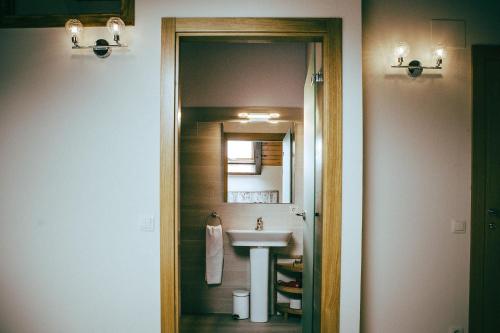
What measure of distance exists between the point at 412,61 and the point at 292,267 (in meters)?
2.21

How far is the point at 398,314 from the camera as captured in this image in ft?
8.04

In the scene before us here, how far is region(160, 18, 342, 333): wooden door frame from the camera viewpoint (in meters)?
2.19

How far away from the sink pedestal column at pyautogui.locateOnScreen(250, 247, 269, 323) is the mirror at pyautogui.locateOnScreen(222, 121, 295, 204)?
542 millimetres

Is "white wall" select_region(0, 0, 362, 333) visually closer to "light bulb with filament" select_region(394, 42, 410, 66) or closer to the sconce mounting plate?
the sconce mounting plate

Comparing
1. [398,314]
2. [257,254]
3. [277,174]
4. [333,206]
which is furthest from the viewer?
[277,174]

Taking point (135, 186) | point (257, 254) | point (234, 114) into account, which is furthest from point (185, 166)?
point (135, 186)

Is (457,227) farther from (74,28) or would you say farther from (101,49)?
(74,28)

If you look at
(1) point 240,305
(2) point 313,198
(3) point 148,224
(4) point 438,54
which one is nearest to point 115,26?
(3) point 148,224

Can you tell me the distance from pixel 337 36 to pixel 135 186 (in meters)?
1.42

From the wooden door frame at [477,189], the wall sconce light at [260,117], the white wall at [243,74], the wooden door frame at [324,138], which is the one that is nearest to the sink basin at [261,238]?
the wall sconce light at [260,117]

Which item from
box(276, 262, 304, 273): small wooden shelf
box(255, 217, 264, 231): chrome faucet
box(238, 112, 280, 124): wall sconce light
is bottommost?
box(276, 262, 304, 273): small wooden shelf

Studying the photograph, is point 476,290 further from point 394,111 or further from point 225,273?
point 225,273

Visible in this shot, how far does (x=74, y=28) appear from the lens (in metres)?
2.19

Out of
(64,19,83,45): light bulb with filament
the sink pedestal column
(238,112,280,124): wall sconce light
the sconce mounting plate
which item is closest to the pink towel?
the sink pedestal column
